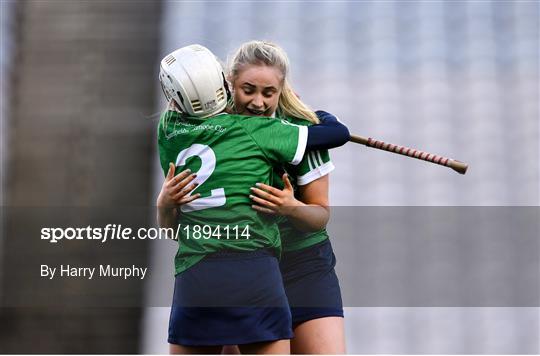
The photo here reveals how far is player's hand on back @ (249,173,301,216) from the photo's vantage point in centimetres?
126

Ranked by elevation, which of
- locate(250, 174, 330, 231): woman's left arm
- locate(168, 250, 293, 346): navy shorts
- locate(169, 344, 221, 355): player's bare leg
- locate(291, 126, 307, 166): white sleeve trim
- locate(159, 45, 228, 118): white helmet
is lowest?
locate(169, 344, 221, 355): player's bare leg

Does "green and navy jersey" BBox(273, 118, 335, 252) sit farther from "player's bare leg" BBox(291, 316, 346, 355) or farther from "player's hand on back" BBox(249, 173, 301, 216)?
"player's bare leg" BBox(291, 316, 346, 355)

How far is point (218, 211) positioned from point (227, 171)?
0.06 metres

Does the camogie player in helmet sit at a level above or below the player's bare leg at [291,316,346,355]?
above

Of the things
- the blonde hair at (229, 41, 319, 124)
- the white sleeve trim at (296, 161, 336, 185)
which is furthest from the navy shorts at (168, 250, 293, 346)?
the blonde hair at (229, 41, 319, 124)

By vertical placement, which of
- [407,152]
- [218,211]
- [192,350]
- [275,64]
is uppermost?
[275,64]

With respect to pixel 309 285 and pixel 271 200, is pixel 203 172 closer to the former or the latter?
pixel 271 200

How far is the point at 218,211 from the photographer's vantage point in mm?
1250

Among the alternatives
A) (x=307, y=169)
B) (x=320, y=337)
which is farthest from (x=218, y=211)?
(x=320, y=337)

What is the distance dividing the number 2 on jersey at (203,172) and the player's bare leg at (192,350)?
0.19 m

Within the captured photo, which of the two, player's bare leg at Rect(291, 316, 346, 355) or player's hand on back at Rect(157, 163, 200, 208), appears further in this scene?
player's bare leg at Rect(291, 316, 346, 355)

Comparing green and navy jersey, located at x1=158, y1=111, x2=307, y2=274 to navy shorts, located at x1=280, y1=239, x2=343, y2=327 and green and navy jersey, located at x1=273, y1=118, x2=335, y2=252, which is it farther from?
navy shorts, located at x1=280, y1=239, x2=343, y2=327

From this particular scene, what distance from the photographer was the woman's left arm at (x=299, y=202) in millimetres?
1262

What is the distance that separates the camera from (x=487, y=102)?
2379mm
